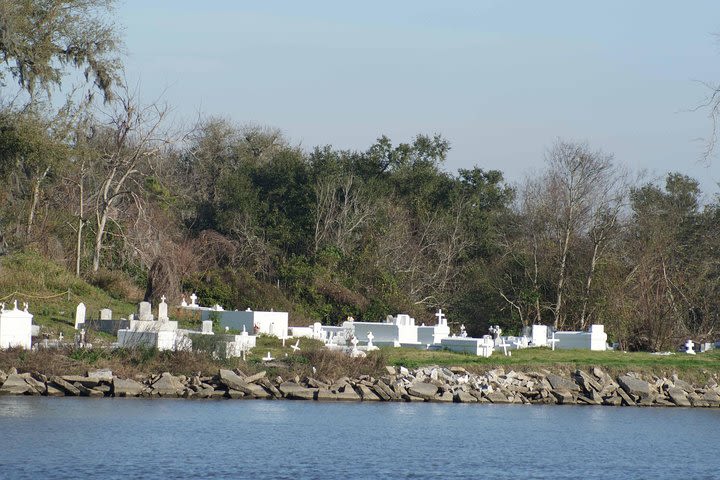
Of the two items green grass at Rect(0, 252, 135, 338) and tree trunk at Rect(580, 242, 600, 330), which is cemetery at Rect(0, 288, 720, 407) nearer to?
green grass at Rect(0, 252, 135, 338)

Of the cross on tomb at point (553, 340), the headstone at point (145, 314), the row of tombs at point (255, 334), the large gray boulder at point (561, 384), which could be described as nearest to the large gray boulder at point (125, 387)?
the row of tombs at point (255, 334)

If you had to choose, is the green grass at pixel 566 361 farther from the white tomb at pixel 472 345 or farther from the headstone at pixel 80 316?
Result: the headstone at pixel 80 316

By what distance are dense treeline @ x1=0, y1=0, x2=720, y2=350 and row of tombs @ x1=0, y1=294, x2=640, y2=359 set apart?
3836 millimetres

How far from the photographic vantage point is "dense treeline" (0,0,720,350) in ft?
159

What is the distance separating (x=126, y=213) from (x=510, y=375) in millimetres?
31485

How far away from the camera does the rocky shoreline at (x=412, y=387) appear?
115ft

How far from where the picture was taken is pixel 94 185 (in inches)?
2552

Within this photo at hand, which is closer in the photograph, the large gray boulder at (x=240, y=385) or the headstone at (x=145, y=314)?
the large gray boulder at (x=240, y=385)

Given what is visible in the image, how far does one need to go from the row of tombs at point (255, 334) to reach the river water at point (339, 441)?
3.19 m

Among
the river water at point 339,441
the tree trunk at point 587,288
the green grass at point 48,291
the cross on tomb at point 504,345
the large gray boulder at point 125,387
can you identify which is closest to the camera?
the river water at point 339,441

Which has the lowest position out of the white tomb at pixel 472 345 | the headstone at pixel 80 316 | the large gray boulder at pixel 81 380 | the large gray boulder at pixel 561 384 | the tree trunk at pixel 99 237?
the large gray boulder at pixel 81 380

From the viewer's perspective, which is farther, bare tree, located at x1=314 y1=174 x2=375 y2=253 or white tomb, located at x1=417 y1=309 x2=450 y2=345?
bare tree, located at x1=314 y1=174 x2=375 y2=253

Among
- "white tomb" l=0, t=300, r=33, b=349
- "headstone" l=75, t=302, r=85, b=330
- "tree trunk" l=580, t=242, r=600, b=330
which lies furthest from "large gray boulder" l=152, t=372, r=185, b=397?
"tree trunk" l=580, t=242, r=600, b=330

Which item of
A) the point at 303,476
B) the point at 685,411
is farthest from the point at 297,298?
the point at 303,476
